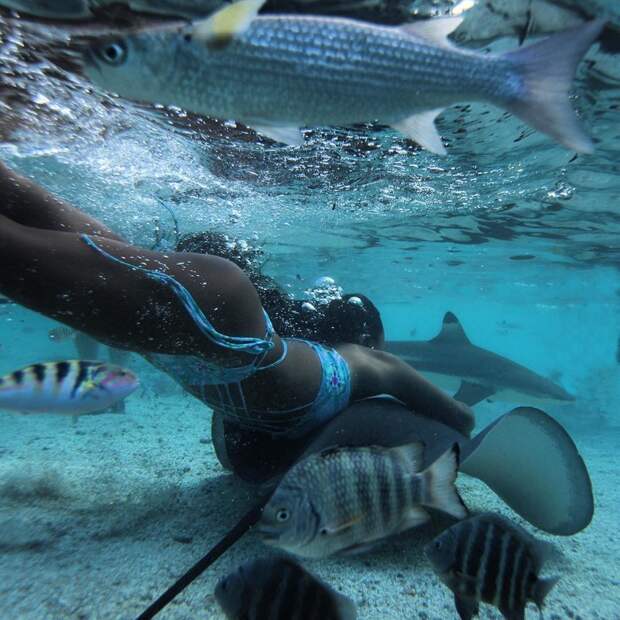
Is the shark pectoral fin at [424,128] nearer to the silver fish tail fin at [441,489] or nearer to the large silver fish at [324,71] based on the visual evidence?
the large silver fish at [324,71]

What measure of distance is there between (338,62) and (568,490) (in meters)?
4.53

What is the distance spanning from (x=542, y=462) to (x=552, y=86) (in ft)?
12.5

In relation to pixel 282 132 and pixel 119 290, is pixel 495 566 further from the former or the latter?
pixel 119 290

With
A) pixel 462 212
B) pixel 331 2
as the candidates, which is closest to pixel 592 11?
pixel 331 2

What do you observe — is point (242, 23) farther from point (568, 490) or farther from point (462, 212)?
point (462, 212)

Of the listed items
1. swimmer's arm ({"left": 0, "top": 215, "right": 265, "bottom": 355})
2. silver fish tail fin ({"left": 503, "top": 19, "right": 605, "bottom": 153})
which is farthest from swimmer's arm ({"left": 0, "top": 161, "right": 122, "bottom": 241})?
silver fish tail fin ({"left": 503, "top": 19, "right": 605, "bottom": 153})

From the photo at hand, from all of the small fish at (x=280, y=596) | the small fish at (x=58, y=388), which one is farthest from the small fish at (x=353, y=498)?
the small fish at (x=58, y=388)

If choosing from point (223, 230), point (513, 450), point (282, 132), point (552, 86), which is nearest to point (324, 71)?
point (282, 132)

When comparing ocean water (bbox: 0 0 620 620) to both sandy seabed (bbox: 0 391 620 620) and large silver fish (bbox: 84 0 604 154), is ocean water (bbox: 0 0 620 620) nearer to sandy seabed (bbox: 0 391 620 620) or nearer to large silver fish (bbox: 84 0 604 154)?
sandy seabed (bbox: 0 391 620 620)

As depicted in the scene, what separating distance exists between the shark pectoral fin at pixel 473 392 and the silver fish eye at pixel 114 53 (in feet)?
48.0

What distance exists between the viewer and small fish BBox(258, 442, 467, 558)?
2.42m

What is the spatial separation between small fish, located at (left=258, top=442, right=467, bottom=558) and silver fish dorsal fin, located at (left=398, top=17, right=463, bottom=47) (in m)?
2.30

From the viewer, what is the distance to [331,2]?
5.04m

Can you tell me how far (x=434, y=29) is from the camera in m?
1.91
